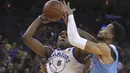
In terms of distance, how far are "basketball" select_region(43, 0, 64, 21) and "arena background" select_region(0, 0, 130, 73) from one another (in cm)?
479

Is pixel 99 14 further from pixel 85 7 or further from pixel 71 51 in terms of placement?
pixel 71 51

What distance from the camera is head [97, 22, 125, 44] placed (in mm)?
2893

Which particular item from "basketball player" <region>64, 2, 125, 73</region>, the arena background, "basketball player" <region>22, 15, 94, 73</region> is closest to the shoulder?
"basketball player" <region>64, 2, 125, 73</region>

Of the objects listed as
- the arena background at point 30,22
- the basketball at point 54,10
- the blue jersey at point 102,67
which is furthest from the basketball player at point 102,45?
the arena background at point 30,22

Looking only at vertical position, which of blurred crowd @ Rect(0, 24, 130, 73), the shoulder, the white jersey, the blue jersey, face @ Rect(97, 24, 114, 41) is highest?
face @ Rect(97, 24, 114, 41)

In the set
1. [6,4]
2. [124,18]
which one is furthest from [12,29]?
[124,18]

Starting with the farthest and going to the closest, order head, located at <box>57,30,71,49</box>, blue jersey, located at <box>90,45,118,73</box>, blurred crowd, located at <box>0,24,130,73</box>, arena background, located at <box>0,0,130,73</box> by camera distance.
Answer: arena background, located at <box>0,0,130,73</box>
blurred crowd, located at <box>0,24,130,73</box>
head, located at <box>57,30,71,49</box>
blue jersey, located at <box>90,45,118,73</box>

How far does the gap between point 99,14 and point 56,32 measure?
200cm

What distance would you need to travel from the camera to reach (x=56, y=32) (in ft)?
34.4

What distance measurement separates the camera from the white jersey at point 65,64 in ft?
10.5

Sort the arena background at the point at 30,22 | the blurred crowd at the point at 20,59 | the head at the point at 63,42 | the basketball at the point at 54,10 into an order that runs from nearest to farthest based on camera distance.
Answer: the basketball at the point at 54,10
the head at the point at 63,42
the blurred crowd at the point at 20,59
the arena background at the point at 30,22

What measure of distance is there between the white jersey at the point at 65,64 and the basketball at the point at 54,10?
35 cm

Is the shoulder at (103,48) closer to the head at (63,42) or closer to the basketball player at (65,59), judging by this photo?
the basketball player at (65,59)

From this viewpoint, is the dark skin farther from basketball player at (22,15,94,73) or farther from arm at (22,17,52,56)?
arm at (22,17,52,56)
